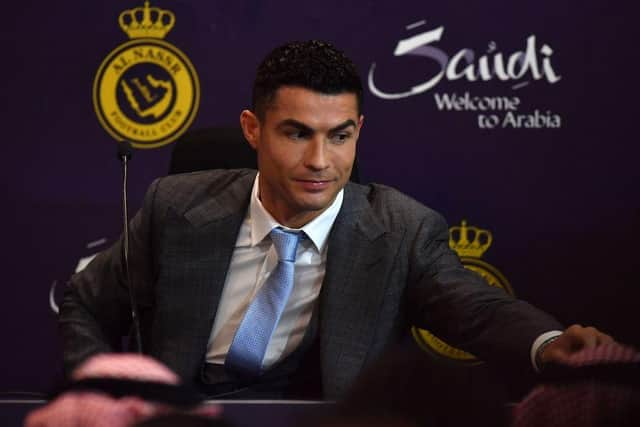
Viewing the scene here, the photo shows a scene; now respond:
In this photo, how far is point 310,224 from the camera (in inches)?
80.0

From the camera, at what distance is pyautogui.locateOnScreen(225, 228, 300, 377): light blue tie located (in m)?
1.96

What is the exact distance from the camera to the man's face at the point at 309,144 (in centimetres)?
194

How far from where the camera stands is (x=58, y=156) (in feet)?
10.0

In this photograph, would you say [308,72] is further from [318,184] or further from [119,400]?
[119,400]

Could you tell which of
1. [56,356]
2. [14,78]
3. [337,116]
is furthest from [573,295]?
[14,78]

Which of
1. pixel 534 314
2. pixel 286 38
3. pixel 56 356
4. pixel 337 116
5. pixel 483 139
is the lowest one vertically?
pixel 56 356

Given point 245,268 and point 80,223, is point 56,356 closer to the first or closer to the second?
point 80,223

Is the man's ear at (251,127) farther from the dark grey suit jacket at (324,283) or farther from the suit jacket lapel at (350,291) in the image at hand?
the suit jacket lapel at (350,291)

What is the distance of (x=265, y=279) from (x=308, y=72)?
0.45 m

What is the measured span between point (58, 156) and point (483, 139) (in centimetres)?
138

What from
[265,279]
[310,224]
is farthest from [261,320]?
[310,224]

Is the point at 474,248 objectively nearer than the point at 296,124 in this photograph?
No

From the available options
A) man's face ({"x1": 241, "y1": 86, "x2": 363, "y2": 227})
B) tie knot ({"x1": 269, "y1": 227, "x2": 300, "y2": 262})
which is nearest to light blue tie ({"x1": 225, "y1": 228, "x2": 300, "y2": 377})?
tie knot ({"x1": 269, "y1": 227, "x2": 300, "y2": 262})

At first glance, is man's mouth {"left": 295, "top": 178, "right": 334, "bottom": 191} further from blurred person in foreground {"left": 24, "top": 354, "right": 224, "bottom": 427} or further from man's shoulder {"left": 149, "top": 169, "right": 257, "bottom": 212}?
blurred person in foreground {"left": 24, "top": 354, "right": 224, "bottom": 427}
